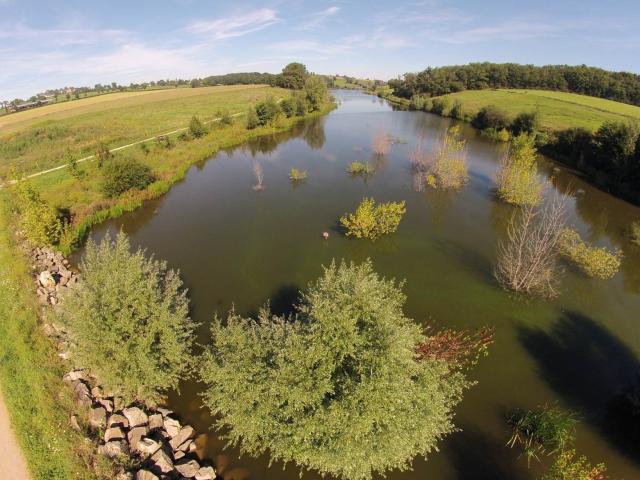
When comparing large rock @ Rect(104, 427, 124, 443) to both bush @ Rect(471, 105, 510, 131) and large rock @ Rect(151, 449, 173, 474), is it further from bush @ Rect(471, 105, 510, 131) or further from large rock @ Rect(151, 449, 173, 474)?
bush @ Rect(471, 105, 510, 131)

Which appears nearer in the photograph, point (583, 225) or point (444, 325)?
point (444, 325)

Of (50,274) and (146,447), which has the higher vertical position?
(50,274)

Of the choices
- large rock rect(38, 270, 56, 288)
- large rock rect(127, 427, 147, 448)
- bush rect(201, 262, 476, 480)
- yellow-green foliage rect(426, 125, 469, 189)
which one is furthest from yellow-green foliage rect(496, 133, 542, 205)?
large rock rect(38, 270, 56, 288)

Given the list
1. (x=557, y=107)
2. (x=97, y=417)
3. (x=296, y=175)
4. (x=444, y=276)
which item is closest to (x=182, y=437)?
(x=97, y=417)

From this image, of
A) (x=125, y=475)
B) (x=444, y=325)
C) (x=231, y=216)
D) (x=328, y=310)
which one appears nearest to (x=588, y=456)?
(x=444, y=325)

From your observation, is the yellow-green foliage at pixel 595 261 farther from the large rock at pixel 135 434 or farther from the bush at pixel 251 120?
the bush at pixel 251 120

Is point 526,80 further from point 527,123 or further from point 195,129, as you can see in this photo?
point 195,129

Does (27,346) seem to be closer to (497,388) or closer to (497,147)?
(497,388)
